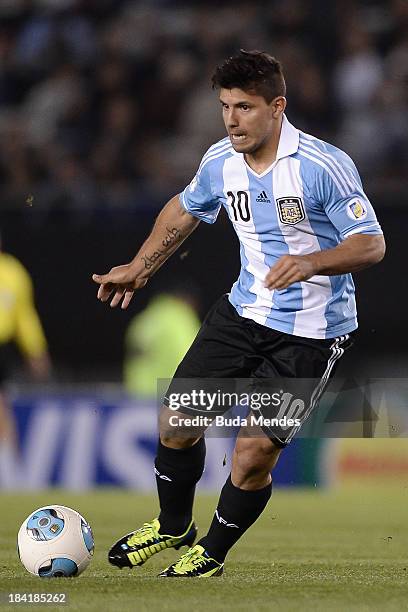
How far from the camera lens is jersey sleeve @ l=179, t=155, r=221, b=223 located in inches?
210

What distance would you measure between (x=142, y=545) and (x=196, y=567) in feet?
1.39

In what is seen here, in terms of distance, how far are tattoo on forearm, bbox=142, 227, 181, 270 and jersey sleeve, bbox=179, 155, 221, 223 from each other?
11cm

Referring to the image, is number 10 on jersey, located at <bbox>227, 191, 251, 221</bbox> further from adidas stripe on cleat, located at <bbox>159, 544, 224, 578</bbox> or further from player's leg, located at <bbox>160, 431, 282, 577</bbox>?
adidas stripe on cleat, located at <bbox>159, 544, 224, 578</bbox>

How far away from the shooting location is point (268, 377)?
5.09 meters

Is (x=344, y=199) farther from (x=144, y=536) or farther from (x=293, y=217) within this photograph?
(x=144, y=536)

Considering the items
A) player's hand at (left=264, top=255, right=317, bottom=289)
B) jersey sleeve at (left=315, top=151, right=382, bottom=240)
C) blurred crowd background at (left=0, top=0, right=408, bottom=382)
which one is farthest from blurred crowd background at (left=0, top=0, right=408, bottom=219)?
player's hand at (left=264, top=255, right=317, bottom=289)

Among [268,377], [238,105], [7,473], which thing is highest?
[238,105]

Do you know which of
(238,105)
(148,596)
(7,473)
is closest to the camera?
(148,596)

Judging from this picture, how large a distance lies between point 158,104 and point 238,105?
25.7 feet

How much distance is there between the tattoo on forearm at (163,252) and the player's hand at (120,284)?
7 centimetres

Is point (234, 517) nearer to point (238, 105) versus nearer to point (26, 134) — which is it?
point (238, 105)

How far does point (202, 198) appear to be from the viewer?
17.7 feet

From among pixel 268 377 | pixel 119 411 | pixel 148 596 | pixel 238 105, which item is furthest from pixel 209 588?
pixel 119 411
